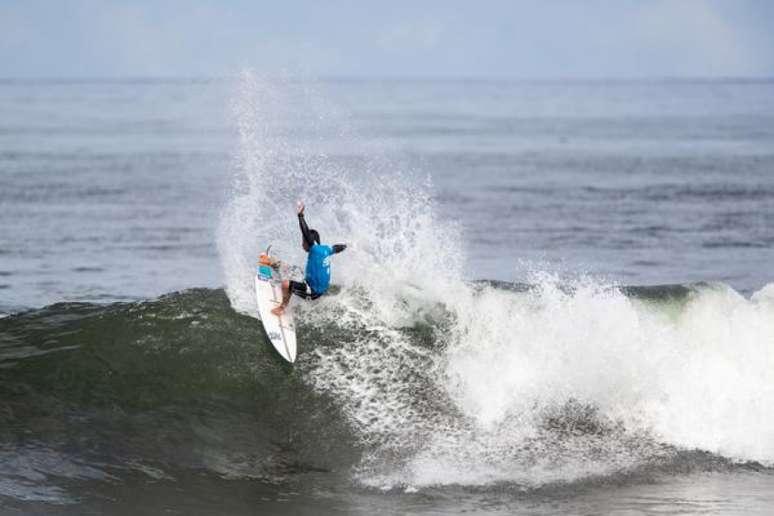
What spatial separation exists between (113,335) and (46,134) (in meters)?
51.8

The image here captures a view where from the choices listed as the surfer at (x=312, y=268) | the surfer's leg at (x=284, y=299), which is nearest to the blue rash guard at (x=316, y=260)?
the surfer at (x=312, y=268)

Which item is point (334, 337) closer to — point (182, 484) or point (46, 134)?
point (182, 484)

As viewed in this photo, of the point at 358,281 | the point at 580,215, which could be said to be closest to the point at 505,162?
the point at 580,215

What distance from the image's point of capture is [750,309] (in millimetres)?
15758

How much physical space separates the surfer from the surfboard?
0.49ft

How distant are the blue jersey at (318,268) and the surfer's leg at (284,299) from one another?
0.39 metres

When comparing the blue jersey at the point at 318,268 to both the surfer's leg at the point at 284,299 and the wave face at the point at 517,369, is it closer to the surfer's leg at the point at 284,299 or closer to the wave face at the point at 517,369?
the surfer's leg at the point at 284,299

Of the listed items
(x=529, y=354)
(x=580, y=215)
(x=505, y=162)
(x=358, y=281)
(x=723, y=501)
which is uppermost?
(x=505, y=162)

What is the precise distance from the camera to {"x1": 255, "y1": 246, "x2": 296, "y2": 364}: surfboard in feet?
49.2

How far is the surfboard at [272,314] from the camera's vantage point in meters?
15.0

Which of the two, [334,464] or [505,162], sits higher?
[505,162]

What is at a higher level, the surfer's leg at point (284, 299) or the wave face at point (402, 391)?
the surfer's leg at point (284, 299)

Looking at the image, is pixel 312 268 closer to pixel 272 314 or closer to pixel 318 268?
pixel 318 268

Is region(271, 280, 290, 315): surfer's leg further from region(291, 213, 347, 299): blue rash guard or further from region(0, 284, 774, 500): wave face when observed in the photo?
region(0, 284, 774, 500): wave face
